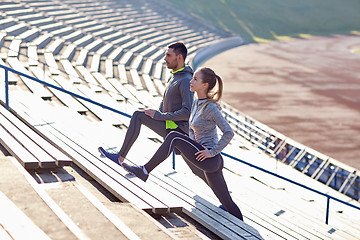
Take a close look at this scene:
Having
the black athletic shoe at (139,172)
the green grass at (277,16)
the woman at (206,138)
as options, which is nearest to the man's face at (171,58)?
the woman at (206,138)

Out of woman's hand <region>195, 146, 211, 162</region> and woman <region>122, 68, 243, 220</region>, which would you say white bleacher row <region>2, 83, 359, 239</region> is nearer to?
woman <region>122, 68, 243, 220</region>

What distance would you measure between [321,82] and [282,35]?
16345 mm

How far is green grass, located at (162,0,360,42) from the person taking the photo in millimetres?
41844

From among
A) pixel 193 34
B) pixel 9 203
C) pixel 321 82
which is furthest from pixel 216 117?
pixel 193 34

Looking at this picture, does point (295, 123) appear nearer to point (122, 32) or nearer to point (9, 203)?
point (122, 32)

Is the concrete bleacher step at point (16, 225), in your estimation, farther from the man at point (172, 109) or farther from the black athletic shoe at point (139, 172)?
the man at point (172, 109)

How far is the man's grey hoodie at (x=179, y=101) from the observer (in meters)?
5.64

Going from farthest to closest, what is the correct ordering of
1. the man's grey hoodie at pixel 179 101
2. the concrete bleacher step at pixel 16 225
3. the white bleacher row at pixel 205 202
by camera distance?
the man's grey hoodie at pixel 179 101 → the white bleacher row at pixel 205 202 → the concrete bleacher step at pixel 16 225

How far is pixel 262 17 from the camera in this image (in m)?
45.0

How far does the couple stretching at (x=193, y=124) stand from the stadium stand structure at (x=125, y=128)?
0.26 m

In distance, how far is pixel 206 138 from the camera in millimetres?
5211

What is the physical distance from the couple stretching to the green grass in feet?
112

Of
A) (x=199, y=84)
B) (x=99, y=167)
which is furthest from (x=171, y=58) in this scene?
(x=99, y=167)

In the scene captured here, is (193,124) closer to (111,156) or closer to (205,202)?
(205,202)
